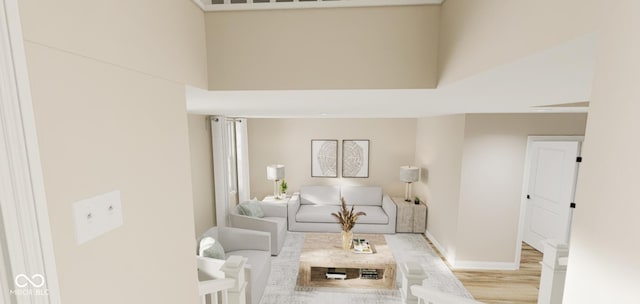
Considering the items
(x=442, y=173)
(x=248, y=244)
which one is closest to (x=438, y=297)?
(x=248, y=244)

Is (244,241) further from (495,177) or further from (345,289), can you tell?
(495,177)

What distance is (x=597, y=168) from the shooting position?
56 centimetres

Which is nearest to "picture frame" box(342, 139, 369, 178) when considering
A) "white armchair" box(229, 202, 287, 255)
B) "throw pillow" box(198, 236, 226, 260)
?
"white armchair" box(229, 202, 287, 255)

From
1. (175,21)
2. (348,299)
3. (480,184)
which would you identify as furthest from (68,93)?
(480,184)

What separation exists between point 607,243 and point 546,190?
476 cm

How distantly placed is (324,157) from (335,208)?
1.15 m

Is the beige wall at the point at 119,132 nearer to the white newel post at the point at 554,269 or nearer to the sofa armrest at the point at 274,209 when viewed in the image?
the white newel post at the point at 554,269

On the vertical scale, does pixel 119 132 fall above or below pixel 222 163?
above

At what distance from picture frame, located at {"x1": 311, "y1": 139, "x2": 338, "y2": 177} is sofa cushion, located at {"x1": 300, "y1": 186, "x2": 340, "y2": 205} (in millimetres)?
380

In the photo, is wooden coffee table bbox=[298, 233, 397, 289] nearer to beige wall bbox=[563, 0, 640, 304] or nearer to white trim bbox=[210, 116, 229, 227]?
white trim bbox=[210, 116, 229, 227]

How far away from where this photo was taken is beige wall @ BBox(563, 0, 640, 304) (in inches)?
19.0

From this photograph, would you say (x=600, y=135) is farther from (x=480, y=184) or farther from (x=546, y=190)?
(x=546, y=190)

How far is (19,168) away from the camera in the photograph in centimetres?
55

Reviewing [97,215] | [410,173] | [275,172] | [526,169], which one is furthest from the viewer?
[275,172]
